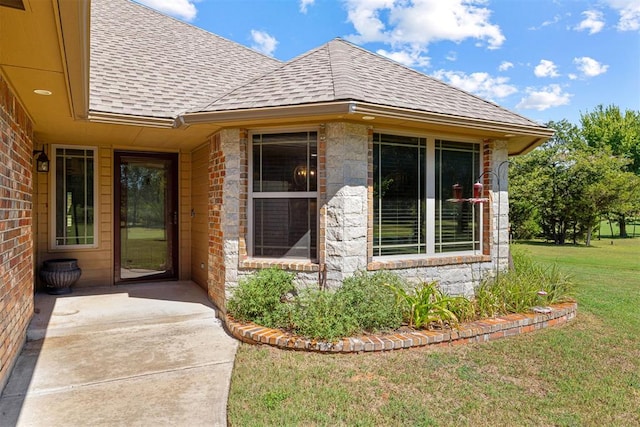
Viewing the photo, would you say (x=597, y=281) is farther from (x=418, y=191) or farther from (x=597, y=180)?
(x=597, y=180)

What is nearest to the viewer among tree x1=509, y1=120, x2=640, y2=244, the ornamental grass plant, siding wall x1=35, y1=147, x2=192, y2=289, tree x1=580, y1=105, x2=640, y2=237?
the ornamental grass plant

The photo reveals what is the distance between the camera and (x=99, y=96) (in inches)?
205

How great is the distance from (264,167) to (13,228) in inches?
108

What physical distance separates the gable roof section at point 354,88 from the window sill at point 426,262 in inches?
77.8

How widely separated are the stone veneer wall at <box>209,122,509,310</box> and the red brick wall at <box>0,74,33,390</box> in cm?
217

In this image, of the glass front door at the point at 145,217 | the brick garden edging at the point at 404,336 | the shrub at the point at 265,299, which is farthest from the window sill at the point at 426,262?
the glass front door at the point at 145,217

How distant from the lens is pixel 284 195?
5.12 metres

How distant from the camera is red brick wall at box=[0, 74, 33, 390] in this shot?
3.27 metres

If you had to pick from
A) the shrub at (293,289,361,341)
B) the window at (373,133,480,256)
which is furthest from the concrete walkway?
the window at (373,133,480,256)

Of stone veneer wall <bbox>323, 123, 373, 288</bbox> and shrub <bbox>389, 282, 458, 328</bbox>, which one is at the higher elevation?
stone veneer wall <bbox>323, 123, 373, 288</bbox>

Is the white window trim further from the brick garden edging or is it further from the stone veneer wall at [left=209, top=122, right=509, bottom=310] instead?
the brick garden edging

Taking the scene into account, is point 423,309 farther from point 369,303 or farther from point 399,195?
point 399,195

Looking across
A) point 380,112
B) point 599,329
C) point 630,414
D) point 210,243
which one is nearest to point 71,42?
point 380,112

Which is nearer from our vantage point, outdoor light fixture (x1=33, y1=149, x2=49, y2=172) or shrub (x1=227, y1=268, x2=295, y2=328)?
shrub (x1=227, y1=268, x2=295, y2=328)
